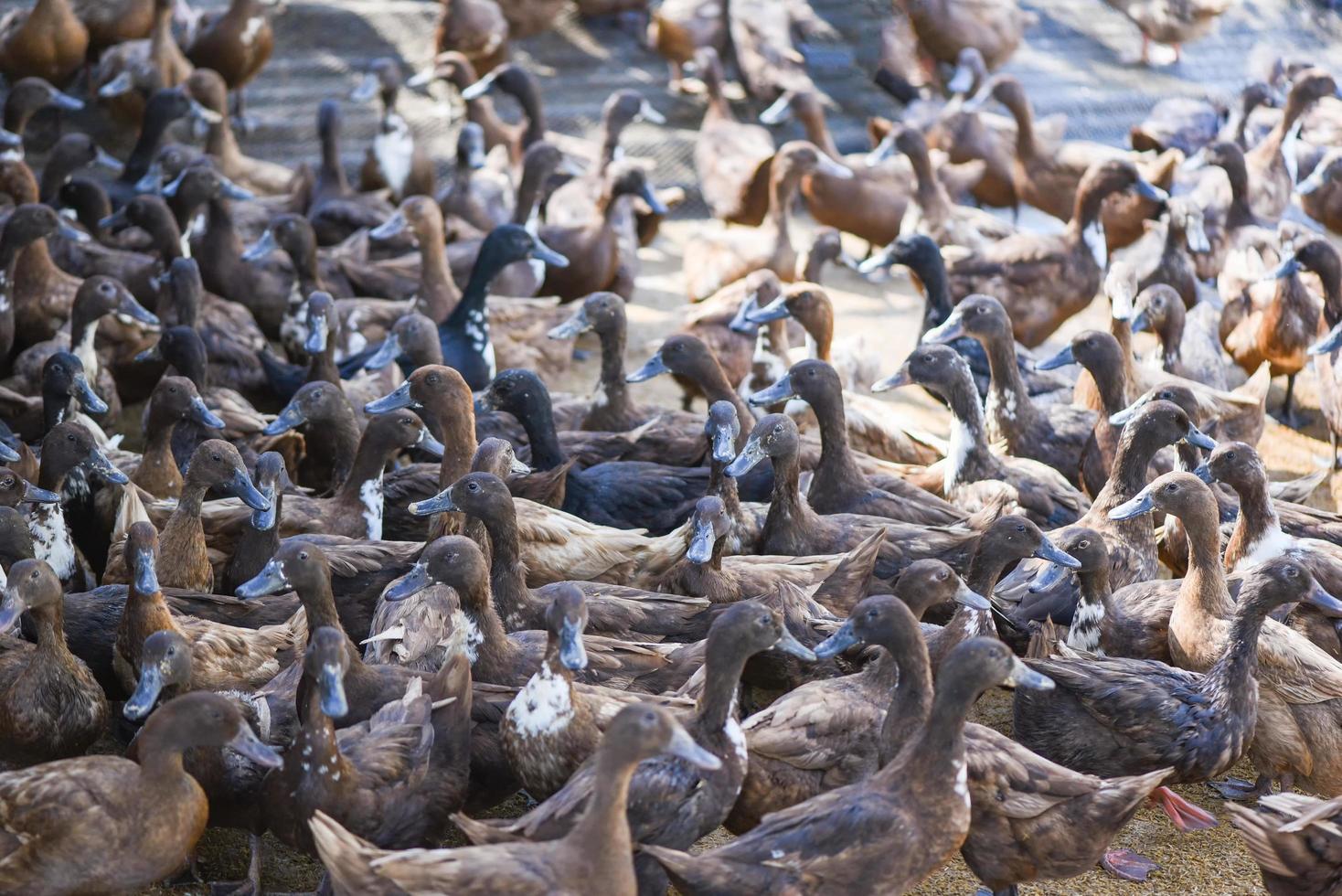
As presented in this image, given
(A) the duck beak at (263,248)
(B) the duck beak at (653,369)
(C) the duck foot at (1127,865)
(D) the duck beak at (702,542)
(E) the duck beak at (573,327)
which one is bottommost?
(A) the duck beak at (263,248)

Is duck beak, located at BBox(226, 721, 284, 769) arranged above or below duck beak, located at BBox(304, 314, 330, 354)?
above

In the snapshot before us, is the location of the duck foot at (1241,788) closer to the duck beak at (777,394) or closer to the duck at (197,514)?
the duck beak at (777,394)

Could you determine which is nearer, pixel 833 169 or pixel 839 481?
pixel 839 481

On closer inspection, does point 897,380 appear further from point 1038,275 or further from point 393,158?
point 393,158

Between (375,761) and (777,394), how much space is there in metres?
3.01

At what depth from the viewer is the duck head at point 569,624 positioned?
15.3ft

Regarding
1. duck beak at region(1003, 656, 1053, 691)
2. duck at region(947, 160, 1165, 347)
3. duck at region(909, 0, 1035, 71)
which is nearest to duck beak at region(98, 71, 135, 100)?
duck at region(947, 160, 1165, 347)

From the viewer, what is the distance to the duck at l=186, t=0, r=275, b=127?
11.8 m

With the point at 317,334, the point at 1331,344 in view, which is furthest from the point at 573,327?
the point at 1331,344

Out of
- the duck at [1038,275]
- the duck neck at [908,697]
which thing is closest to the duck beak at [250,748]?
the duck neck at [908,697]

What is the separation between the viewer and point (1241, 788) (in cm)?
561

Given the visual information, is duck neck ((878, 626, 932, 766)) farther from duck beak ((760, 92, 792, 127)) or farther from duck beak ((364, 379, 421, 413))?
duck beak ((760, 92, 792, 127))

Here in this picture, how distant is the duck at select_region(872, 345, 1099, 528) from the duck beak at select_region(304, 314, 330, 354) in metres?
2.83

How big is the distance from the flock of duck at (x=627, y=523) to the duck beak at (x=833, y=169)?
43 millimetres
